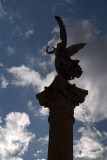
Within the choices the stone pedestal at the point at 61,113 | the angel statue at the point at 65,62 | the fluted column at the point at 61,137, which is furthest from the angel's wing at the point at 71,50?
the fluted column at the point at 61,137

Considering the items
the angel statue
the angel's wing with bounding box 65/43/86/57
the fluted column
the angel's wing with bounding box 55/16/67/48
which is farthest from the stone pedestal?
the angel's wing with bounding box 55/16/67/48

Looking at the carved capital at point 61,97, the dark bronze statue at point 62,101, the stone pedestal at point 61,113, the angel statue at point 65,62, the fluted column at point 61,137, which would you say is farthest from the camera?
the angel statue at point 65,62

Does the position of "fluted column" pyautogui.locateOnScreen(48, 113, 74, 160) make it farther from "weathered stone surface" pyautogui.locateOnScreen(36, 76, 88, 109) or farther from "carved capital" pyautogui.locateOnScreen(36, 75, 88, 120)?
"weathered stone surface" pyautogui.locateOnScreen(36, 76, 88, 109)

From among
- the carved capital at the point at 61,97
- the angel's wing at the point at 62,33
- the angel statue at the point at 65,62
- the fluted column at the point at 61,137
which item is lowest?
the fluted column at the point at 61,137

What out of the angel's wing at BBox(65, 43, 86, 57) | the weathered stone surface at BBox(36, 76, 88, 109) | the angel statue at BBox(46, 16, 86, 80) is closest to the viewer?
the weathered stone surface at BBox(36, 76, 88, 109)

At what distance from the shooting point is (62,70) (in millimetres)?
18406

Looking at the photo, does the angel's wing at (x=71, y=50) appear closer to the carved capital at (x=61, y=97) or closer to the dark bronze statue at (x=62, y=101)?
the dark bronze statue at (x=62, y=101)

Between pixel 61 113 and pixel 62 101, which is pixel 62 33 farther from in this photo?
pixel 61 113

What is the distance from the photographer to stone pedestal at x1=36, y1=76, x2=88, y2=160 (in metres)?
14.0

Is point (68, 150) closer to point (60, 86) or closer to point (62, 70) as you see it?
point (60, 86)

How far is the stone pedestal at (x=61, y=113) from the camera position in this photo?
1401cm

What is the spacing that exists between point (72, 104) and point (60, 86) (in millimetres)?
1465

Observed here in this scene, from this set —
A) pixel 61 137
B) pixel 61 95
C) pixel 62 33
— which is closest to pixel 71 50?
pixel 62 33

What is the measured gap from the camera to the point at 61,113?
50.2ft
